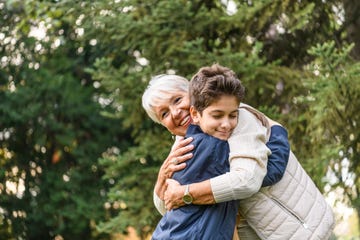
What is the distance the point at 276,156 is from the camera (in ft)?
10.3

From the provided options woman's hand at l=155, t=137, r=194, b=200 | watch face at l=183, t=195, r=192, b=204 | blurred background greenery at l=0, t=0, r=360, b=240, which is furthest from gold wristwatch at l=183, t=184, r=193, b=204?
blurred background greenery at l=0, t=0, r=360, b=240

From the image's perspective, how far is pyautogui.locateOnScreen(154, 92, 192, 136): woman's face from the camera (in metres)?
3.43

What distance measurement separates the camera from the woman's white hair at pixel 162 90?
3.47 meters

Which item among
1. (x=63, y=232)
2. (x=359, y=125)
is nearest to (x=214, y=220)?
(x=359, y=125)

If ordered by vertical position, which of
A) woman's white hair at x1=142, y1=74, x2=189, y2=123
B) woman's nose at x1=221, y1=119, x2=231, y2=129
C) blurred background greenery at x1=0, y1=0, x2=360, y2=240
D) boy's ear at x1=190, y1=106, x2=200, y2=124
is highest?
woman's nose at x1=221, y1=119, x2=231, y2=129

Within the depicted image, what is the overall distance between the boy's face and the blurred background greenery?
6.55ft

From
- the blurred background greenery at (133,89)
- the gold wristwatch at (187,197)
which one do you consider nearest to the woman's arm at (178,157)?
the gold wristwatch at (187,197)

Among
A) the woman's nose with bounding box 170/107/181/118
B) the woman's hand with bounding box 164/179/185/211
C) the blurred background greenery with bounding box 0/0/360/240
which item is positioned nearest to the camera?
the woman's hand with bounding box 164/179/185/211

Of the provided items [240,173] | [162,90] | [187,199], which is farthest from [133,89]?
[240,173]

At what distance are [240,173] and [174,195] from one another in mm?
299

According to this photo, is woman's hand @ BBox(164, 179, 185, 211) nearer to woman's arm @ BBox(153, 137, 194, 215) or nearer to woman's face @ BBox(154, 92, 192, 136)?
woman's arm @ BBox(153, 137, 194, 215)

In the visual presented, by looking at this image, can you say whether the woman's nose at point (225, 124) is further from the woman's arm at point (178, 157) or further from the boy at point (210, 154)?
the woman's arm at point (178, 157)

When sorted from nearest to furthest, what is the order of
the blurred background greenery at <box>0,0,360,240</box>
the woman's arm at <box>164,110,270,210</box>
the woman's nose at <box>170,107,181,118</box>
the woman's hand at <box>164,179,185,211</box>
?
1. the woman's arm at <box>164,110,270,210</box>
2. the woman's hand at <box>164,179,185,211</box>
3. the woman's nose at <box>170,107,181,118</box>
4. the blurred background greenery at <box>0,0,360,240</box>

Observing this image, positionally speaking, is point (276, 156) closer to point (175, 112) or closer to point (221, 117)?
point (221, 117)
